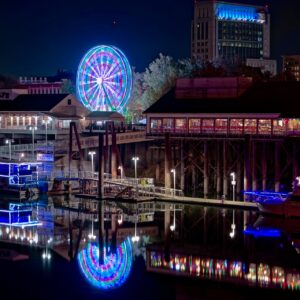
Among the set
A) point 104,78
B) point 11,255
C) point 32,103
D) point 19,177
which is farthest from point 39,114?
point 11,255

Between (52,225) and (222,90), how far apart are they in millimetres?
19593

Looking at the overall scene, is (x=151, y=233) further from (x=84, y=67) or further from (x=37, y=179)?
(x=84, y=67)

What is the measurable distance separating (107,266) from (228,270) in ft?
20.1

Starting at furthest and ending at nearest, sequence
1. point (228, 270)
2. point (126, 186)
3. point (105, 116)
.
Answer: point (105, 116) → point (126, 186) → point (228, 270)

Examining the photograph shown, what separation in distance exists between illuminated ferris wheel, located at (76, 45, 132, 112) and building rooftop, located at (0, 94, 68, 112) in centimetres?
362

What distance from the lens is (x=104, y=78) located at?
88125 millimetres

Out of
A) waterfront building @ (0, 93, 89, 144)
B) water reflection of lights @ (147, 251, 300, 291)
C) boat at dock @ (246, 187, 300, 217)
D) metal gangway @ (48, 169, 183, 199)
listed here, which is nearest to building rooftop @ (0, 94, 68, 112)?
waterfront building @ (0, 93, 89, 144)

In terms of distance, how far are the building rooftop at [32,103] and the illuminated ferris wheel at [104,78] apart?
11.9 feet

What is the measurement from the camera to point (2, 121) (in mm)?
94062

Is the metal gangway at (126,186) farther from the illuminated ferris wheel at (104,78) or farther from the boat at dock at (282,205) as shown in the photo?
the illuminated ferris wheel at (104,78)

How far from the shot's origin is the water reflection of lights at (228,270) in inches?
1576

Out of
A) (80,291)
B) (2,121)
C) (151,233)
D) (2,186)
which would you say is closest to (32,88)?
(2,121)

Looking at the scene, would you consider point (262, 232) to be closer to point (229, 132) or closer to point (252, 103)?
point (229, 132)

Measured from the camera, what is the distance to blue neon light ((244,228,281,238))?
1977 inches
